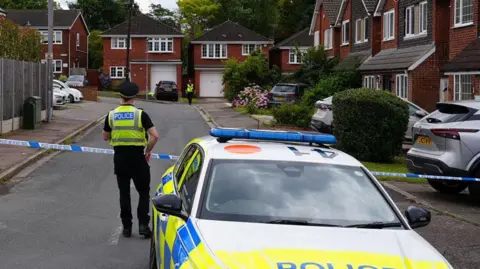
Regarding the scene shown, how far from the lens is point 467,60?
24.1 metres

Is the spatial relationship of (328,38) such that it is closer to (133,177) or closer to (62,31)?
(62,31)

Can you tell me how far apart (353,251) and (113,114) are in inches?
186

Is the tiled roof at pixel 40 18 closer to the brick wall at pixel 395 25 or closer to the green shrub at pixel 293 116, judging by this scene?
the brick wall at pixel 395 25

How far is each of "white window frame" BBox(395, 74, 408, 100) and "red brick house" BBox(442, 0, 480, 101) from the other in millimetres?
3190

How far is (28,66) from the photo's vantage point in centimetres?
2423

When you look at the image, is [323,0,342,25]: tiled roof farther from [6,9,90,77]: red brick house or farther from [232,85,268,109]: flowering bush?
[6,9,90,77]: red brick house

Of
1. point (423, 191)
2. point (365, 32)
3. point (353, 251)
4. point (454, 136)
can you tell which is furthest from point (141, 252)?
point (365, 32)

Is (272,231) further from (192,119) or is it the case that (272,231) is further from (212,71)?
(212,71)

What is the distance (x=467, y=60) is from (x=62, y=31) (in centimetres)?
5619

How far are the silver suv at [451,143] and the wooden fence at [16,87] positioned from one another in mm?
13313

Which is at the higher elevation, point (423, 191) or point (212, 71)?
point (212, 71)

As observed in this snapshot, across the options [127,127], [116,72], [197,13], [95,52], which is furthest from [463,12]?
[197,13]

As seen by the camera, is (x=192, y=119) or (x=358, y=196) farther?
(x=192, y=119)

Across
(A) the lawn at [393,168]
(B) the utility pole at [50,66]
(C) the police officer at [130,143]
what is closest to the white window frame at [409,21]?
(A) the lawn at [393,168]
